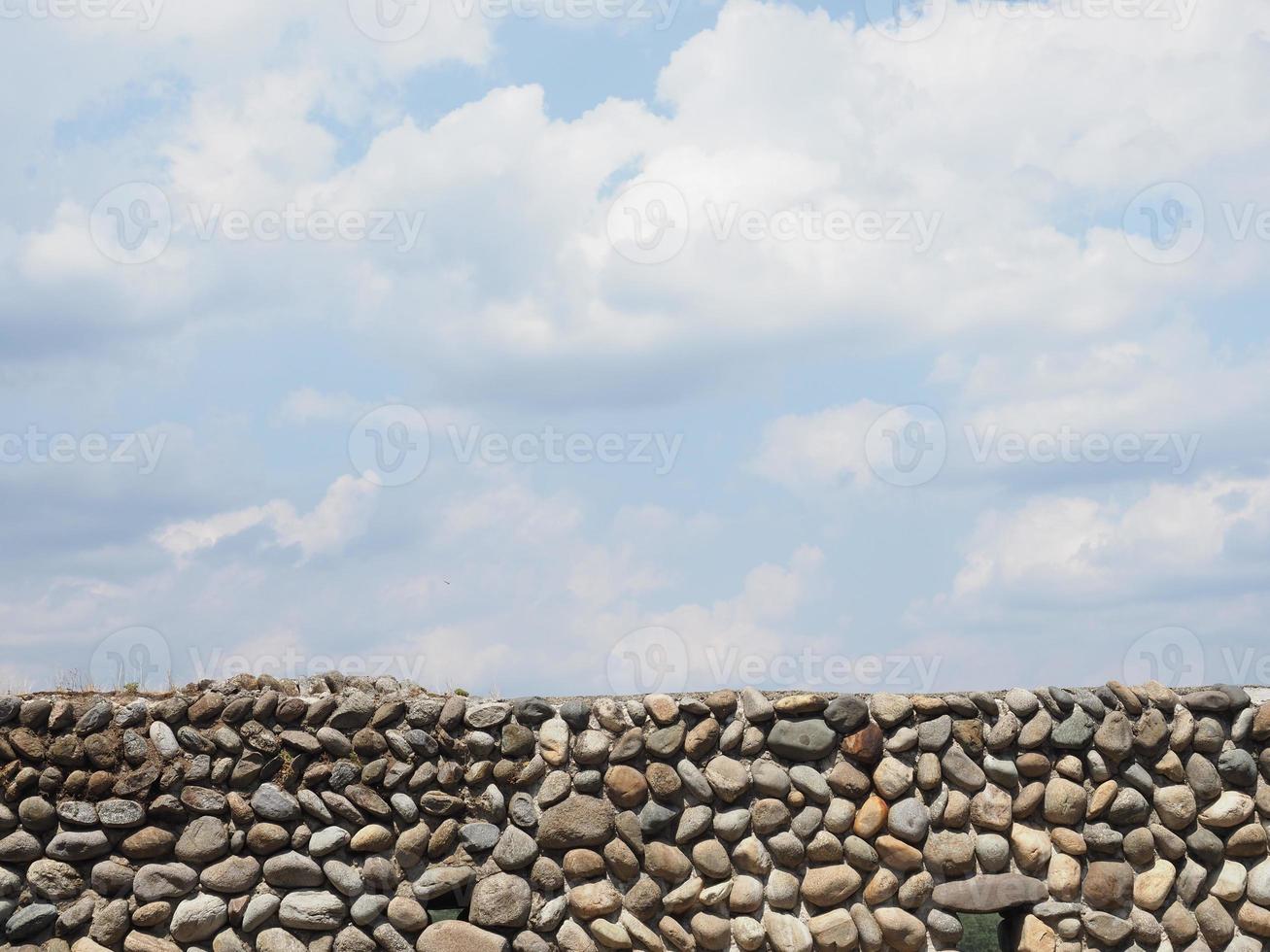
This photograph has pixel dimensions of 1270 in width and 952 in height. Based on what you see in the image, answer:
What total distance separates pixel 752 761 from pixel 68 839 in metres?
4.66

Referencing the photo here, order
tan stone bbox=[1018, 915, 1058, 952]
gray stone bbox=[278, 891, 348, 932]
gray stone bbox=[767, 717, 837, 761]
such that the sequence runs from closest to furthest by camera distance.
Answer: gray stone bbox=[278, 891, 348, 932]
tan stone bbox=[1018, 915, 1058, 952]
gray stone bbox=[767, 717, 837, 761]

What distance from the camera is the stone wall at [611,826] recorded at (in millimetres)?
8648

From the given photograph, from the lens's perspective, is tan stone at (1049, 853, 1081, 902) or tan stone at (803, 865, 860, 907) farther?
tan stone at (1049, 853, 1081, 902)

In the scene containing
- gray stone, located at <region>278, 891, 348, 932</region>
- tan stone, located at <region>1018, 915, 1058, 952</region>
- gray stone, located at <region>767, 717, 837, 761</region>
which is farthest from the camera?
gray stone, located at <region>767, 717, 837, 761</region>

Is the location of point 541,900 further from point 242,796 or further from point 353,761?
point 242,796

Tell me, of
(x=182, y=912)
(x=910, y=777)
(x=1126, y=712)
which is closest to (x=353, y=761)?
(x=182, y=912)

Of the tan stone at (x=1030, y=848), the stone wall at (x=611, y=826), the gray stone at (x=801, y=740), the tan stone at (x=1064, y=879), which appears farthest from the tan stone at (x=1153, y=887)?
the gray stone at (x=801, y=740)

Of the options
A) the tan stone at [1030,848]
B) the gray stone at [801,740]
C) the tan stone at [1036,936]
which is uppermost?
the gray stone at [801,740]

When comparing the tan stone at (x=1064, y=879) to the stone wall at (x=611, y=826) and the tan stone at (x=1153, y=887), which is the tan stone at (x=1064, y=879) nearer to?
the stone wall at (x=611, y=826)

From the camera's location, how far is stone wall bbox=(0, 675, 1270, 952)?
28.4ft

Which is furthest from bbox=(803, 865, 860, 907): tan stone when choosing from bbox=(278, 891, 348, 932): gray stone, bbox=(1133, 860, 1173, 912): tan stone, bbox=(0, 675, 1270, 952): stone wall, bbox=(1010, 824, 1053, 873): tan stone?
bbox=(278, 891, 348, 932): gray stone

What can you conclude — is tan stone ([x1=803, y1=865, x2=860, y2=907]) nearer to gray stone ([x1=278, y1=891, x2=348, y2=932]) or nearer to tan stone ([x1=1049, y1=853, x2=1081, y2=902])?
tan stone ([x1=1049, y1=853, x2=1081, y2=902])

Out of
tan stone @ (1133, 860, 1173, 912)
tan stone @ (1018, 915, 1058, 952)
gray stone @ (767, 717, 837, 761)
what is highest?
gray stone @ (767, 717, 837, 761)

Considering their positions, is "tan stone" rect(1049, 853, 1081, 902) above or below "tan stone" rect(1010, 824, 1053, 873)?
below
